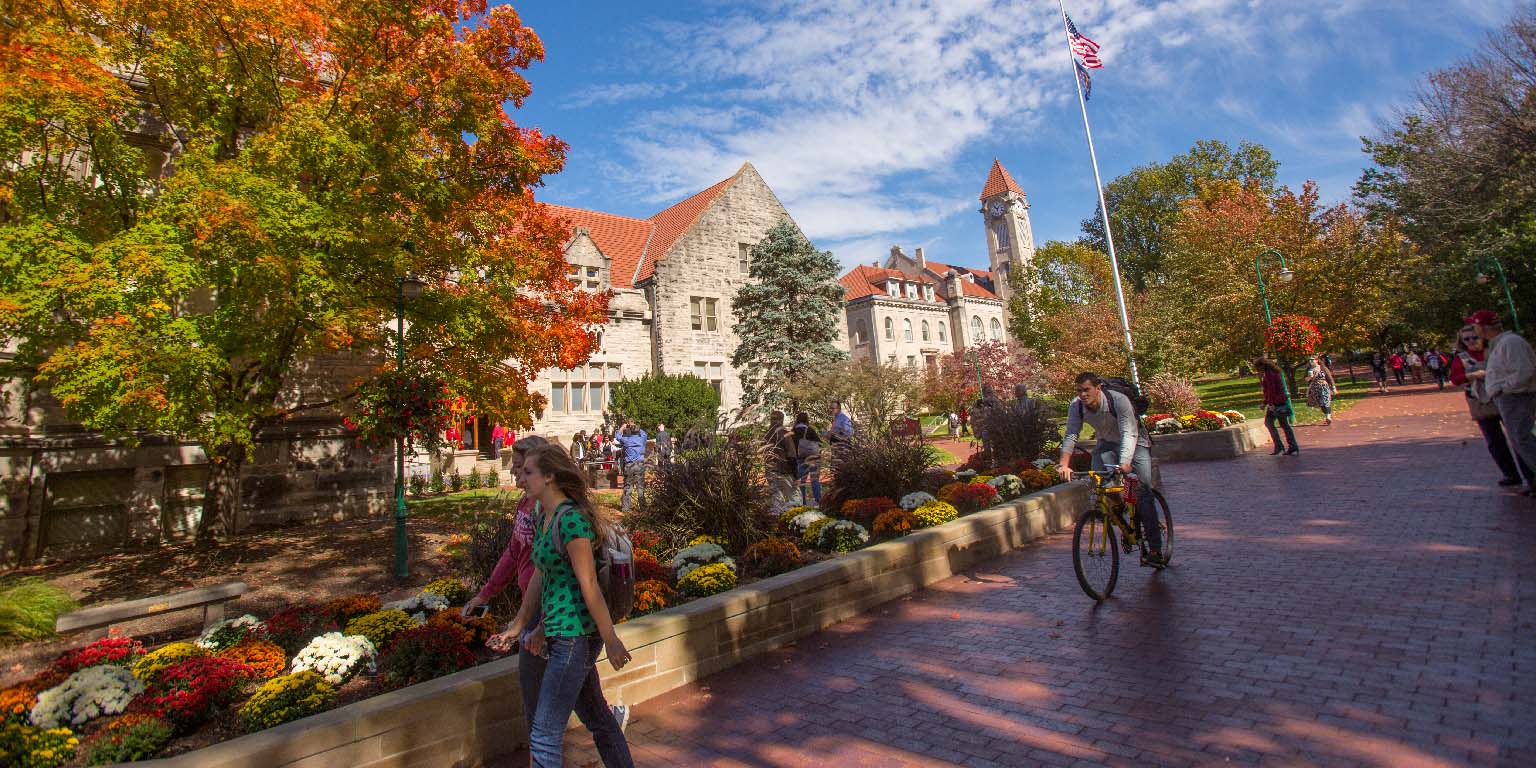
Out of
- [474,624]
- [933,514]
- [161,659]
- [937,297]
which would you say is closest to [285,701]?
[474,624]

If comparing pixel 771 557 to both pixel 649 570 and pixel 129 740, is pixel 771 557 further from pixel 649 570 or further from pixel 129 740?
pixel 129 740

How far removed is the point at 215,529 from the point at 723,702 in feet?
38.6

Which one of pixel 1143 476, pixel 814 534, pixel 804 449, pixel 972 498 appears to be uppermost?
pixel 804 449

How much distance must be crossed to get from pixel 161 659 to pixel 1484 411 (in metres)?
13.0

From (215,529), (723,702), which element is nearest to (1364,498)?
(723,702)

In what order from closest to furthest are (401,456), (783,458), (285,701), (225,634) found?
(285,701), (225,634), (401,456), (783,458)

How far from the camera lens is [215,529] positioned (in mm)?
12148

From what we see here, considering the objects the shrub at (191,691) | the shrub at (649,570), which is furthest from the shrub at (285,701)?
the shrub at (649,570)

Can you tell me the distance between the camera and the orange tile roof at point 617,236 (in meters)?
34.8

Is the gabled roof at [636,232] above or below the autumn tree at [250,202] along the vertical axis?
above

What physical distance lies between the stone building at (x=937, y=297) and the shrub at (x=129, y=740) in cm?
4592

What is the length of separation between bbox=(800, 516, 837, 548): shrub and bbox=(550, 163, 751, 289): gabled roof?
26173 mm

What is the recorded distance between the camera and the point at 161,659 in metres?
4.87

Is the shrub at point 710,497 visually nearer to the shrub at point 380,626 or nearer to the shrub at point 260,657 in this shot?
the shrub at point 380,626
